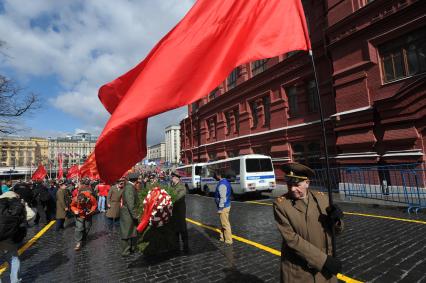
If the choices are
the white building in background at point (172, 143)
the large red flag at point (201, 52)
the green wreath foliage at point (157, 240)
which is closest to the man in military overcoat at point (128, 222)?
the green wreath foliage at point (157, 240)

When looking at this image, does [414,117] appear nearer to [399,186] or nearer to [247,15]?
[399,186]

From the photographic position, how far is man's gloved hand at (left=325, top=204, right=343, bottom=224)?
2514mm

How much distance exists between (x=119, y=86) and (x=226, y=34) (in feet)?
5.69

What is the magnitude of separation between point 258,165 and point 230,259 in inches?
440

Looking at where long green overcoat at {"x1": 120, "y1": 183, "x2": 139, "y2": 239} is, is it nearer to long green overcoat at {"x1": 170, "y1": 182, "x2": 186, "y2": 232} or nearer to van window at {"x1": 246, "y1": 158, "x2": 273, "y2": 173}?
long green overcoat at {"x1": 170, "y1": 182, "x2": 186, "y2": 232}

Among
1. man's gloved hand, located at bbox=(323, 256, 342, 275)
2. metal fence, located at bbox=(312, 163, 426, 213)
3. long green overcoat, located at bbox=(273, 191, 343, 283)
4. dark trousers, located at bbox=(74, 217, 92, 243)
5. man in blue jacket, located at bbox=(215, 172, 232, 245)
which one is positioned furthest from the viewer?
metal fence, located at bbox=(312, 163, 426, 213)

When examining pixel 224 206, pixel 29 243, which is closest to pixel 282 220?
pixel 224 206

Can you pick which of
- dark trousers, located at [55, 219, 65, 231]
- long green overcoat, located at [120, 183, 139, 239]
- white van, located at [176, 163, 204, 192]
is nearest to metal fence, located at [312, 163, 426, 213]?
long green overcoat, located at [120, 183, 139, 239]

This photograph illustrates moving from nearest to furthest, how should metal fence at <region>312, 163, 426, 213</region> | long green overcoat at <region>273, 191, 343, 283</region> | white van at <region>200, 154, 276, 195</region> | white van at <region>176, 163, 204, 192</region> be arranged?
long green overcoat at <region>273, 191, 343, 283</region>
metal fence at <region>312, 163, 426, 213</region>
white van at <region>200, 154, 276, 195</region>
white van at <region>176, 163, 204, 192</region>

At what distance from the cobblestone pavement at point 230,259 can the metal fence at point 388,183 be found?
6.52 feet

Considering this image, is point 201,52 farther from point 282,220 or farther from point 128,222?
point 128,222

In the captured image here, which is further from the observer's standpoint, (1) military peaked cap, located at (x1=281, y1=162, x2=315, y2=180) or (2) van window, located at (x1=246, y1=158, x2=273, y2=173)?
(2) van window, located at (x1=246, y1=158, x2=273, y2=173)

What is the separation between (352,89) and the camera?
542 inches

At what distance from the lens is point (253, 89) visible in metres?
22.4
